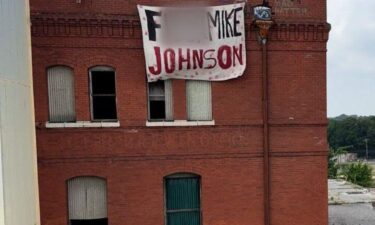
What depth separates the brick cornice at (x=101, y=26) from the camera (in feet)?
34.8

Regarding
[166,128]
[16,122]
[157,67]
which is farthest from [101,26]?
[16,122]

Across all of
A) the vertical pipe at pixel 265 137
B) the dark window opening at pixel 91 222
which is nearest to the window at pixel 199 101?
the vertical pipe at pixel 265 137

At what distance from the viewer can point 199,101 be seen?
1149cm

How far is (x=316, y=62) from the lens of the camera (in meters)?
11.7

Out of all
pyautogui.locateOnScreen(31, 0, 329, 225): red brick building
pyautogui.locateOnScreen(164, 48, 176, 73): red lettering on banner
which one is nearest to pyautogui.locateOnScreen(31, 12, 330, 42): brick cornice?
pyautogui.locateOnScreen(31, 0, 329, 225): red brick building

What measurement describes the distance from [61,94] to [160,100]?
9.54ft

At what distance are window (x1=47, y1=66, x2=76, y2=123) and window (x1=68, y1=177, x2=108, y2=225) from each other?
190cm

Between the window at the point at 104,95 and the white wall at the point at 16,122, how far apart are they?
6.63 ft

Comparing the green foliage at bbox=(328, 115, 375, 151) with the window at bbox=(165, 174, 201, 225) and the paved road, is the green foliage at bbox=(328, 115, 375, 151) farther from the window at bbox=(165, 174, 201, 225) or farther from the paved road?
the window at bbox=(165, 174, 201, 225)

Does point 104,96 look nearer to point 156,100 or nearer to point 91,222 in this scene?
point 156,100

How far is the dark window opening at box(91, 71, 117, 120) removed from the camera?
1113 centimetres

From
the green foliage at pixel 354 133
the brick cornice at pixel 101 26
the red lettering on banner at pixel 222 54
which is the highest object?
the brick cornice at pixel 101 26

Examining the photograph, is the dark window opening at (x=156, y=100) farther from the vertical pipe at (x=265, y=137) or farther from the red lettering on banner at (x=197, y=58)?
the vertical pipe at (x=265, y=137)

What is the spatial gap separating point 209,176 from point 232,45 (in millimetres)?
4010
